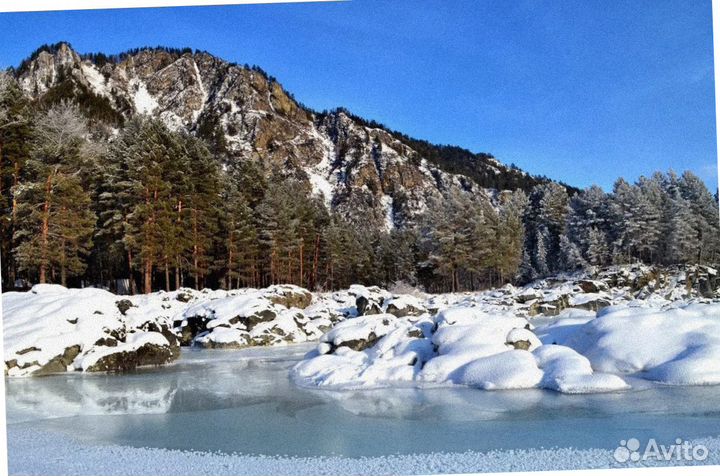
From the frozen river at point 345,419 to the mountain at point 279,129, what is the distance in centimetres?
12319

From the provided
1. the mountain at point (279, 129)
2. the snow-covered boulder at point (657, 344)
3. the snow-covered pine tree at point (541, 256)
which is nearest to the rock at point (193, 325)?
the snow-covered boulder at point (657, 344)

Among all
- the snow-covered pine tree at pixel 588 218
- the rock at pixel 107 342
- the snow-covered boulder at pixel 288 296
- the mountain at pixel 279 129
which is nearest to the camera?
the rock at pixel 107 342

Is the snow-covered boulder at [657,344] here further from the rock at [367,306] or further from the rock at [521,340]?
the rock at [367,306]

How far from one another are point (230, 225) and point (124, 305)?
64.5ft

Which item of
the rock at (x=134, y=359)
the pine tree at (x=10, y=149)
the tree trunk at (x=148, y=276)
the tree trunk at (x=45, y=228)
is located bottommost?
the rock at (x=134, y=359)

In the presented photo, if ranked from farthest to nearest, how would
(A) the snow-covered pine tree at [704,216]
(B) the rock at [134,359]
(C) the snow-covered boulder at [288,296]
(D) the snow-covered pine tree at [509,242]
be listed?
(D) the snow-covered pine tree at [509,242] < (A) the snow-covered pine tree at [704,216] < (C) the snow-covered boulder at [288,296] < (B) the rock at [134,359]

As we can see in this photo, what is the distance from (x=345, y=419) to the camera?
28.5 ft

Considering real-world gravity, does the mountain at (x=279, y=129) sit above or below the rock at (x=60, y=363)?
above

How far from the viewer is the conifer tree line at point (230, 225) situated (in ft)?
88.8

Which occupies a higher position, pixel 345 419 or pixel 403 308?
pixel 403 308

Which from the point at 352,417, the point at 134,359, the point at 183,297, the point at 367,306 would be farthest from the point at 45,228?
the point at 352,417

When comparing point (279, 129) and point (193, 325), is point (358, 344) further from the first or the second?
point (279, 129)

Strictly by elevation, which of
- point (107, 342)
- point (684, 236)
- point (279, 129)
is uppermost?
point (279, 129)

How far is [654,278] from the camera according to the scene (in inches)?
1699
